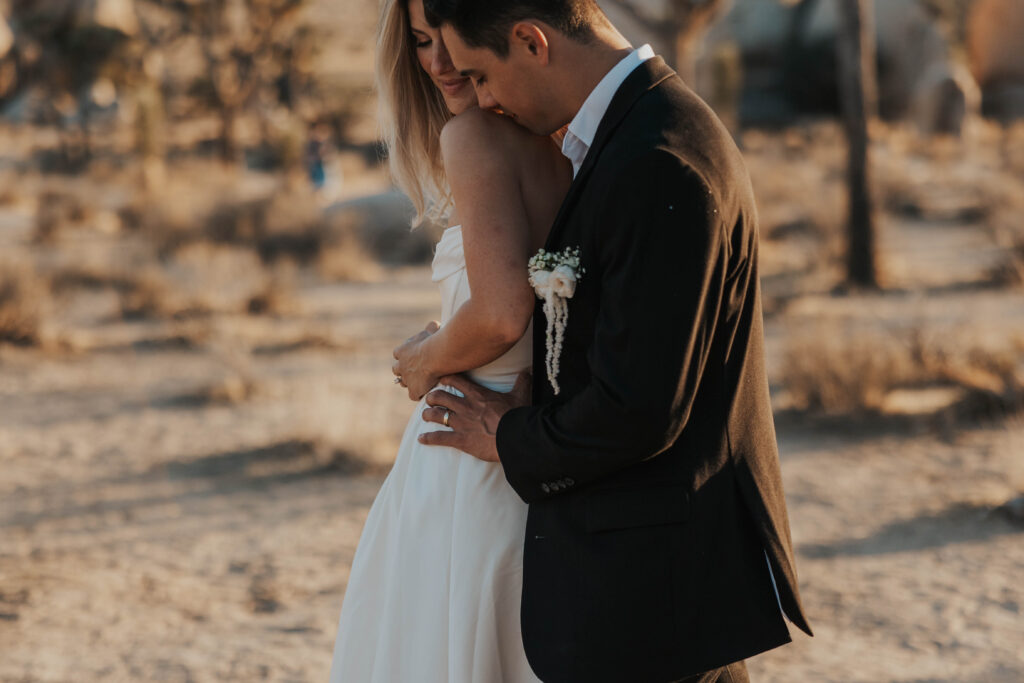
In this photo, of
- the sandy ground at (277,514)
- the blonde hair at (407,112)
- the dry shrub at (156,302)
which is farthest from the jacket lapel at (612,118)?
the dry shrub at (156,302)

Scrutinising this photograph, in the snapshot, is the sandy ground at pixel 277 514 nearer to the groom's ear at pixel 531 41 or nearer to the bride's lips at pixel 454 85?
the bride's lips at pixel 454 85

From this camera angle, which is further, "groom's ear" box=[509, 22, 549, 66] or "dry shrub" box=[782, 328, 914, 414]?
"dry shrub" box=[782, 328, 914, 414]

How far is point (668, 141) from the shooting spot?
1.44 m

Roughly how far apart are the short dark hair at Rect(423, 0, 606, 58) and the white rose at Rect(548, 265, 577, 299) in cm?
33

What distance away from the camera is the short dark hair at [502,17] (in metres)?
1.52

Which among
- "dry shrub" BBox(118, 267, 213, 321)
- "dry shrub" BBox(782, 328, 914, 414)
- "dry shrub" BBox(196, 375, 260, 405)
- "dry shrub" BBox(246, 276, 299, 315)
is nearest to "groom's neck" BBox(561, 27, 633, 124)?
"dry shrub" BBox(782, 328, 914, 414)

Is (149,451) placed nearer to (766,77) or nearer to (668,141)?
(668,141)

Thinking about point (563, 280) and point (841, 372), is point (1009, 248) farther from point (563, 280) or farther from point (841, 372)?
point (563, 280)

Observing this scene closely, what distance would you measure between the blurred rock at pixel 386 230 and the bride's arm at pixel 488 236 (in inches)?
414

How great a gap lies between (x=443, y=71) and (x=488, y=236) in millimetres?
406

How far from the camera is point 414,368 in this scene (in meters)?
1.89

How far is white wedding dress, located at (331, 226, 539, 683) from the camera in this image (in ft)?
5.98

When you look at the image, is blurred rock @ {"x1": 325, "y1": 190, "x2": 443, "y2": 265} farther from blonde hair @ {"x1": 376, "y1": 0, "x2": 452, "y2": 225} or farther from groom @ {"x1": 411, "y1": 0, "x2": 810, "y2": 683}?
groom @ {"x1": 411, "y1": 0, "x2": 810, "y2": 683}

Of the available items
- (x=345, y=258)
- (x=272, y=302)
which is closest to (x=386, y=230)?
(x=345, y=258)
